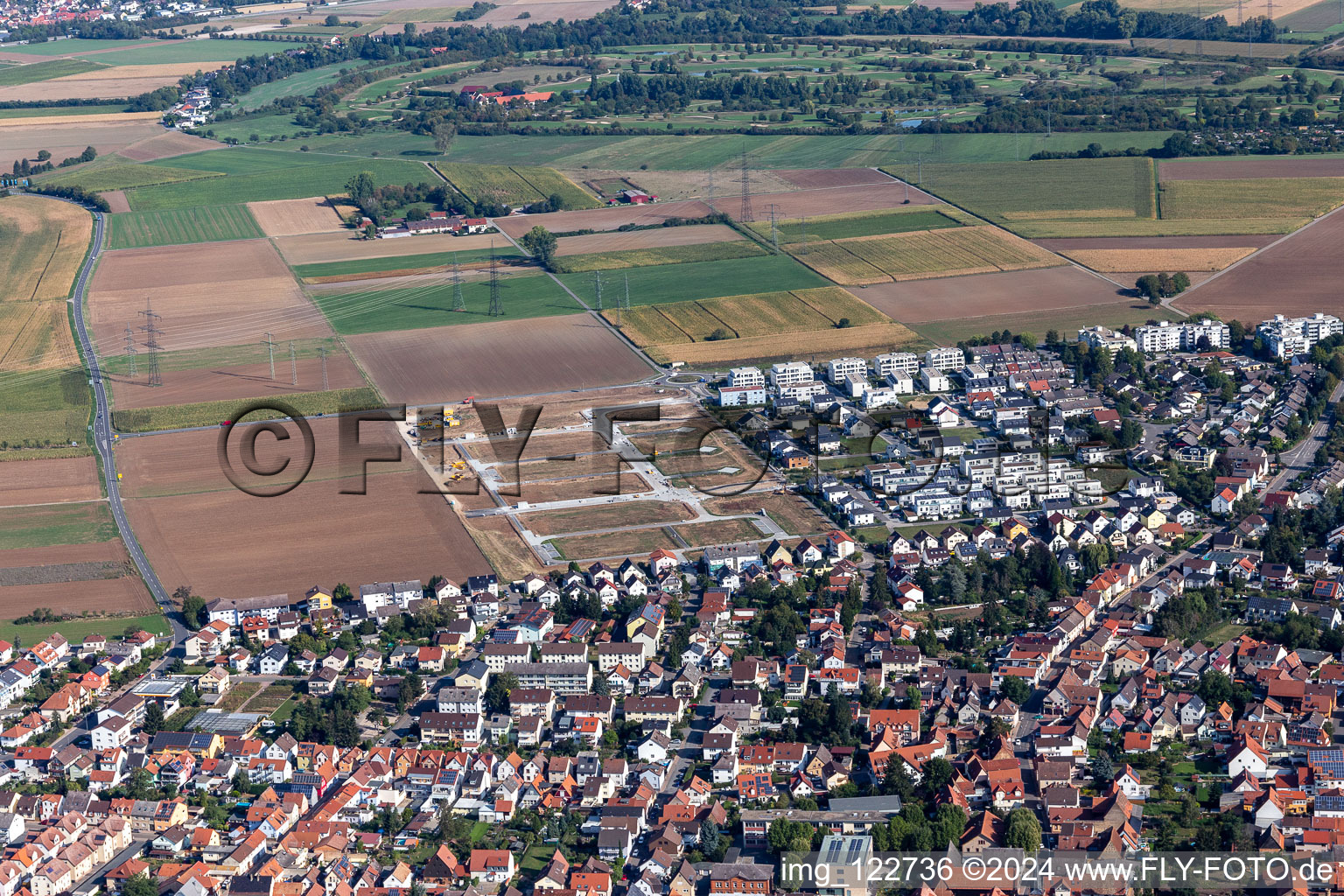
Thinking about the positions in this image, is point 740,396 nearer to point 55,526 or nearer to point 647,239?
point 55,526

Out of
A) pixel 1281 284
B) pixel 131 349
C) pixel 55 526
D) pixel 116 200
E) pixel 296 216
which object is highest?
pixel 116 200

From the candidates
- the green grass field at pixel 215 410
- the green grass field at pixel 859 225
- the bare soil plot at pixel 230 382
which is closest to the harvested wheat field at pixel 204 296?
the bare soil plot at pixel 230 382

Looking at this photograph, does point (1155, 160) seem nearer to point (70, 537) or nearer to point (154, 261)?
Answer: point (154, 261)

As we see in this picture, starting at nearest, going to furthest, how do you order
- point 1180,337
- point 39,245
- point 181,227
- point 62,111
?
point 1180,337
point 39,245
point 181,227
point 62,111

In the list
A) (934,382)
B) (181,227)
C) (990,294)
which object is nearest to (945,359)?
(934,382)

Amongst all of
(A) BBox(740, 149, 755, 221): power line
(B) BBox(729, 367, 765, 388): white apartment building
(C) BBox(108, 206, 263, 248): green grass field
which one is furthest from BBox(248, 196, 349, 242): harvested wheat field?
(B) BBox(729, 367, 765, 388): white apartment building

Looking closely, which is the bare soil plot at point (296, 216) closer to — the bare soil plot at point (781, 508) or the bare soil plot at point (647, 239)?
the bare soil plot at point (647, 239)
